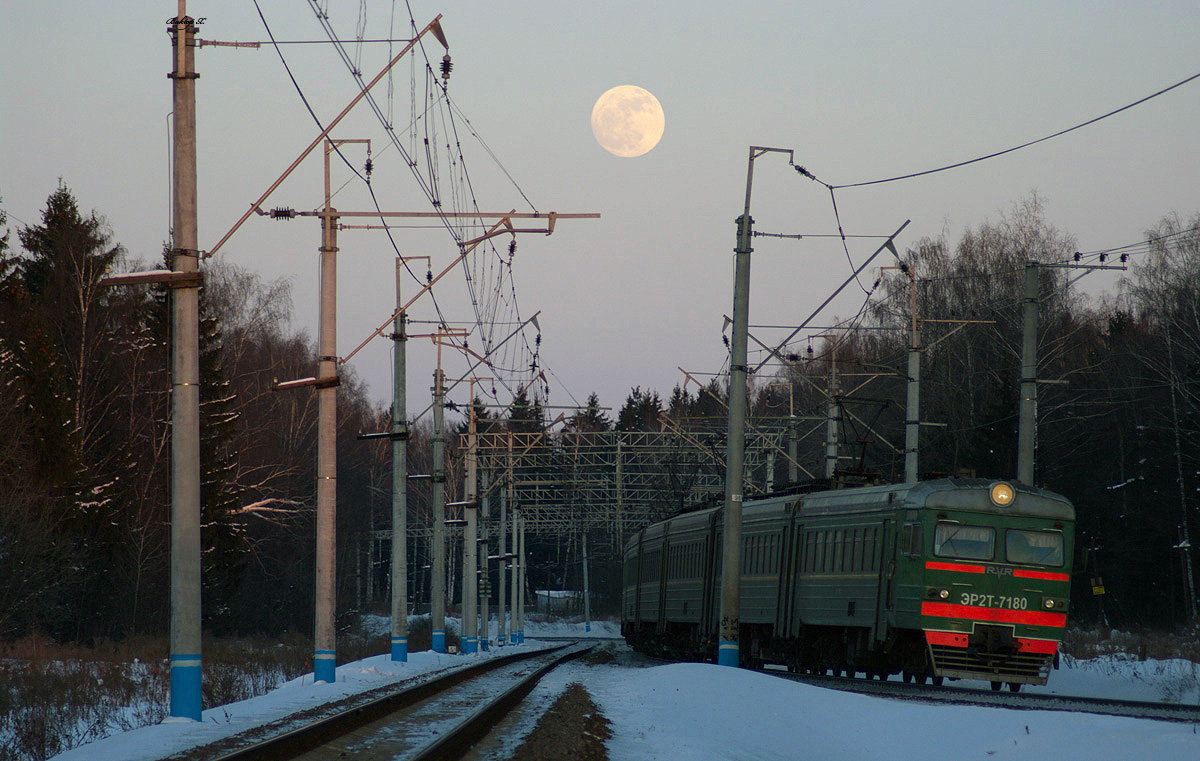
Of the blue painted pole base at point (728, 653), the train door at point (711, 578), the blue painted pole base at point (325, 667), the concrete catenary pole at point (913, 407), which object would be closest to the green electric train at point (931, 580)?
the blue painted pole base at point (728, 653)

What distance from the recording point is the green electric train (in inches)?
800

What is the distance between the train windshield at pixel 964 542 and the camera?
2056 cm

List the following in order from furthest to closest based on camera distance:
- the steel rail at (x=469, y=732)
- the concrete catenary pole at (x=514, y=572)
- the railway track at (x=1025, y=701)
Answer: the concrete catenary pole at (x=514, y=572)
the railway track at (x=1025, y=701)
the steel rail at (x=469, y=732)

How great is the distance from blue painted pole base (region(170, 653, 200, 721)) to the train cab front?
35.1 ft

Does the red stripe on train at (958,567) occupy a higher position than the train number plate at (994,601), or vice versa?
the red stripe on train at (958,567)

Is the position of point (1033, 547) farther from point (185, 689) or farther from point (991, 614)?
point (185, 689)

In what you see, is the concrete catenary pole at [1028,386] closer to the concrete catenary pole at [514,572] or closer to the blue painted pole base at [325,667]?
the blue painted pole base at [325,667]

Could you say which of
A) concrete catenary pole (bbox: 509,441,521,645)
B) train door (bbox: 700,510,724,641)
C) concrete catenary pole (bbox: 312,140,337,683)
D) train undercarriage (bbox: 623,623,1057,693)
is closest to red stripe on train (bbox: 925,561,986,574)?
train undercarriage (bbox: 623,623,1057,693)

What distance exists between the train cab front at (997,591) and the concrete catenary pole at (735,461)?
3.21 m

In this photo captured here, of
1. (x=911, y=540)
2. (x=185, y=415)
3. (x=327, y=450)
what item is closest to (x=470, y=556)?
(x=327, y=450)

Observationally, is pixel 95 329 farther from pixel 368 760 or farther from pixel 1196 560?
pixel 1196 560

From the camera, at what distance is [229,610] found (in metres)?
55.0

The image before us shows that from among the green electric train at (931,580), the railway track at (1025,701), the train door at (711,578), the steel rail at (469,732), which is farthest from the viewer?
the train door at (711,578)

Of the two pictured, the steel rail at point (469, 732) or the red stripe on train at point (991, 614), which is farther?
the red stripe on train at point (991, 614)
